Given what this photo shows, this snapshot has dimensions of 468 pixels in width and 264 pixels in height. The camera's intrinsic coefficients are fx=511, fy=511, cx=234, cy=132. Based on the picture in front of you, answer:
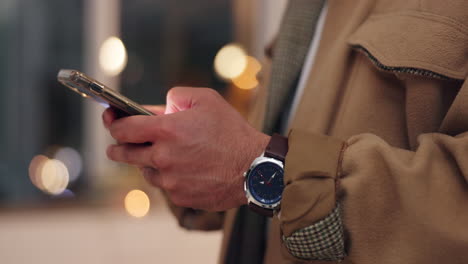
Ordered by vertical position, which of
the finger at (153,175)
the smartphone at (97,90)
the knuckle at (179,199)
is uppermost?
the smartphone at (97,90)

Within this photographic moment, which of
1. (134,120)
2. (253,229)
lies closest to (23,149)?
(253,229)

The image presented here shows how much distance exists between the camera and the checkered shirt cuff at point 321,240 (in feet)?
1.78

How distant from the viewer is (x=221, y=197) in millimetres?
607

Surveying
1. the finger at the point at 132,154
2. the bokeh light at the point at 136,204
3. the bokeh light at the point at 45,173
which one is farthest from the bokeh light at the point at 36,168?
the finger at the point at 132,154

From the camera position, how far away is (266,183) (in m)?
0.59

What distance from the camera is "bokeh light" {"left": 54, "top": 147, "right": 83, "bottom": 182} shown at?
2229 millimetres

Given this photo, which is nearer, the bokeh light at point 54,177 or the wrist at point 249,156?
the wrist at point 249,156

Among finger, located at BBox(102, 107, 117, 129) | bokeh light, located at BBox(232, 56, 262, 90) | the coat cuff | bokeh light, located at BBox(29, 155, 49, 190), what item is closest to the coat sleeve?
the coat cuff

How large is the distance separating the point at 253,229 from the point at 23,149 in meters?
1.62

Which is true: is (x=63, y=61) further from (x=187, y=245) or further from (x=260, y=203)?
(x=260, y=203)

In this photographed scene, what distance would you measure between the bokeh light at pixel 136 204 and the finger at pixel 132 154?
5.50 feet

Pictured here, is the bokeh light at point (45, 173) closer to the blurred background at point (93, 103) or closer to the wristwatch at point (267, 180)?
the blurred background at point (93, 103)

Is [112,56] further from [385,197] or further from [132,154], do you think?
[385,197]

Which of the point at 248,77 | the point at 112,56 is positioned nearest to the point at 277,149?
the point at 248,77
